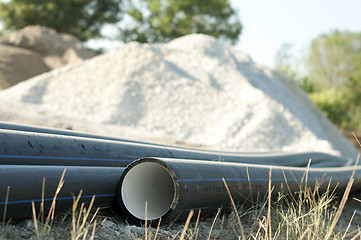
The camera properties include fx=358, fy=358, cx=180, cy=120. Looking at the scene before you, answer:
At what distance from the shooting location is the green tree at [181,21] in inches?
907

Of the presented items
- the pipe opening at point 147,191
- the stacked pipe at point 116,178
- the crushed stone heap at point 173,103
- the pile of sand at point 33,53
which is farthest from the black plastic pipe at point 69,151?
the pile of sand at point 33,53

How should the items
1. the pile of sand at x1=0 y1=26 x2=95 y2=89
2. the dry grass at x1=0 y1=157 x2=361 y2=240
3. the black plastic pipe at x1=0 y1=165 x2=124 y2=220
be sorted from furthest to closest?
the pile of sand at x1=0 y1=26 x2=95 y2=89, the dry grass at x1=0 y1=157 x2=361 y2=240, the black plastic pipe at x1=0 y1=165 x2=124 y2=220

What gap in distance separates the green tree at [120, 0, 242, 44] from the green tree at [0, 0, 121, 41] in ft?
5.17

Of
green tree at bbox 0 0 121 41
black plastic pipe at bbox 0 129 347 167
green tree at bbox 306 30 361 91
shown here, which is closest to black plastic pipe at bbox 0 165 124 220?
black plastic pipe at bbox 0 129 347 167

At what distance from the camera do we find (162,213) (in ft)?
7.34

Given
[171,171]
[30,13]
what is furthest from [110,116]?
→ [30,13]

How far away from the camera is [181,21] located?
75.8 feet

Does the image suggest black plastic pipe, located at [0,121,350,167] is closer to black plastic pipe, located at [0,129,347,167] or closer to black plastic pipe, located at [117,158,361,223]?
black plastic pipe, located at [0,129,347,167]

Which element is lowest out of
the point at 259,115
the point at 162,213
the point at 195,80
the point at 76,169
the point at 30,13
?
the point at 162,213

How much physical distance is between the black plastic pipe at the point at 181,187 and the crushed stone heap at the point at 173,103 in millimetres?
3867

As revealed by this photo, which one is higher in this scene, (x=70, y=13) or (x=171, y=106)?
(x=70, y=13)

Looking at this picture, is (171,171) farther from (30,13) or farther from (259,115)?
(30,13)

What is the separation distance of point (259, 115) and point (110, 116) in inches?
121

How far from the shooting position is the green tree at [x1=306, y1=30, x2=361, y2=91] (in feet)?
113
